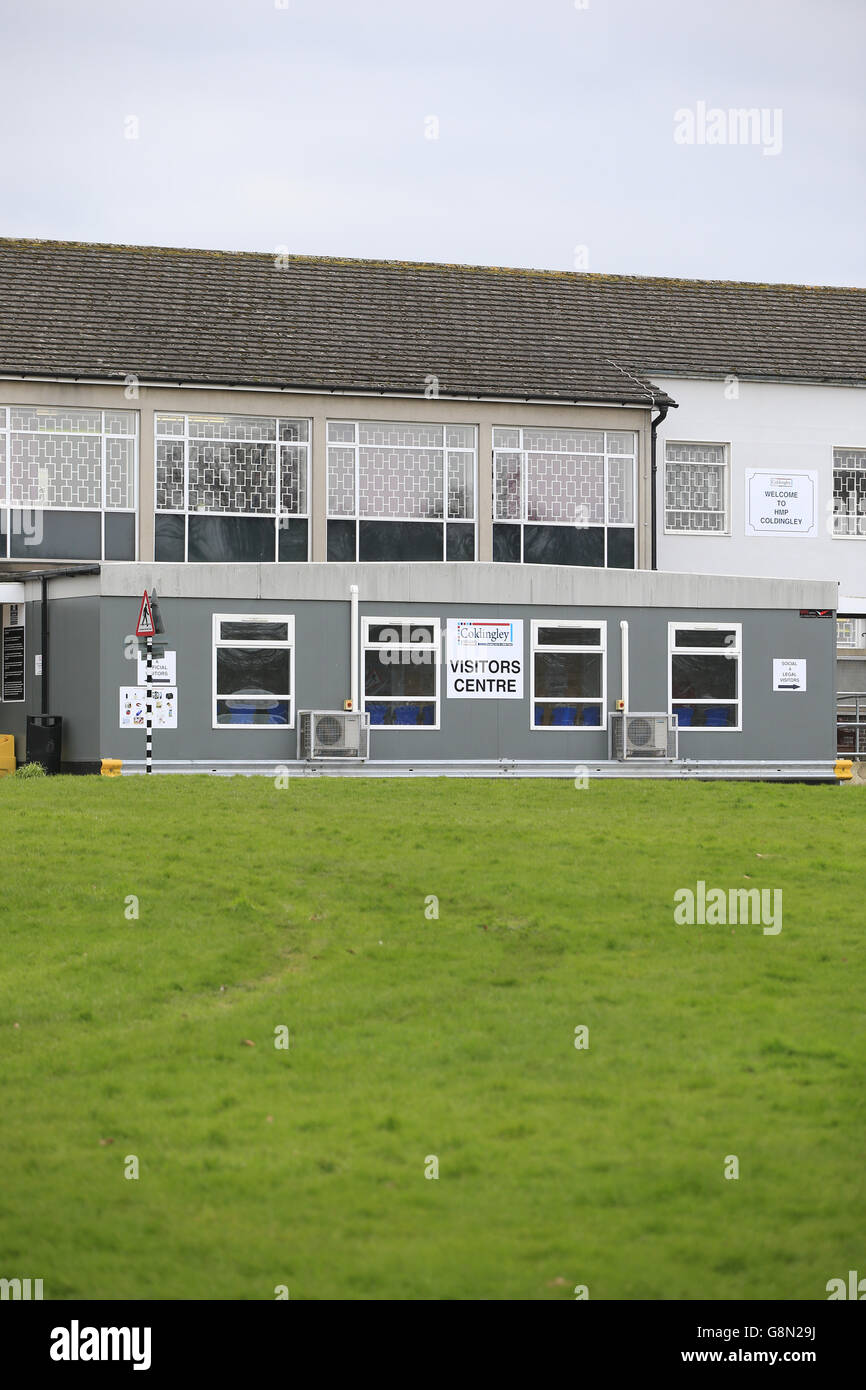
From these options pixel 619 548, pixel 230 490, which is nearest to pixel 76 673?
pixel 230 490

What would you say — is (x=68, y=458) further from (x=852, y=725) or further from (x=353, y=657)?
(x=852, y=725)

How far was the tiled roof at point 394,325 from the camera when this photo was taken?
32406mm

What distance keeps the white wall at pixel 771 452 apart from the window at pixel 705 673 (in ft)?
22.7

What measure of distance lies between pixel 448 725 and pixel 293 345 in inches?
405

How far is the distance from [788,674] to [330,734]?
8.11m

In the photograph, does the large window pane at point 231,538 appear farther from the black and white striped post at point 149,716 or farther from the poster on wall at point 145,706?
the poster on wall at point 145,706

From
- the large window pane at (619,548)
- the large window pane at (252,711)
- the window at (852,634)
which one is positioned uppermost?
the large window pane at (619,548)

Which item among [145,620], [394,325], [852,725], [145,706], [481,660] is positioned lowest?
[852,725]

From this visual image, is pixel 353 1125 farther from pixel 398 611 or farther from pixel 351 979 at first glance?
pixel 398 611

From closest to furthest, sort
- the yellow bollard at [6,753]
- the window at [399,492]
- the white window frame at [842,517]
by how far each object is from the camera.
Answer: the yellow bollard at [6,753]
the window at [399,492]
the white window frame at [842,517]
